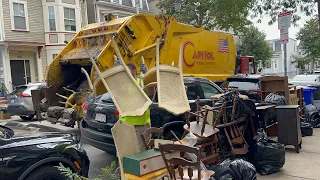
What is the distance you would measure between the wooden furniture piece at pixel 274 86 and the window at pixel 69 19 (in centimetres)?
1536

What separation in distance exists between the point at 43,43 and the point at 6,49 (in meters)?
2.41

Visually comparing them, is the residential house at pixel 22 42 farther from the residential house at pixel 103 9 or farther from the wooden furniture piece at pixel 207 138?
the wooden furniture piece at pixel 207 138

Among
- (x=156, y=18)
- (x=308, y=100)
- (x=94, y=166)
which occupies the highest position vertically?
(x=156, y=18)

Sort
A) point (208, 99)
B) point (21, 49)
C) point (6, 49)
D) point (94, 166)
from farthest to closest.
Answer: point (21, 49), point (6, 49), point (208, 99), point (94, 166)

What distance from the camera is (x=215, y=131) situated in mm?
4547

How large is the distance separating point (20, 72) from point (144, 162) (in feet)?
58.1

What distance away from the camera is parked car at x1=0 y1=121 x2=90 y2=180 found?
3.38 m

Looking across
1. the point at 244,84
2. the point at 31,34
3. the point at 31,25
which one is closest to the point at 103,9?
the point at 31,25

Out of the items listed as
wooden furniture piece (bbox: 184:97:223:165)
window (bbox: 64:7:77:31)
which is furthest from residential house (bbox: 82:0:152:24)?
wooden furniture piece (bbox: 184:97:223:165)

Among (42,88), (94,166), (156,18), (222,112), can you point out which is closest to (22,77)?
(42,88)

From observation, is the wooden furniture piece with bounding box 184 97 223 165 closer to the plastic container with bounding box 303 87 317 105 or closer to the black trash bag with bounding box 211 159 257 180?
the black trash bag with bounding box 211 159 257 180

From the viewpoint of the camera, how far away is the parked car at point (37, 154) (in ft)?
11.1

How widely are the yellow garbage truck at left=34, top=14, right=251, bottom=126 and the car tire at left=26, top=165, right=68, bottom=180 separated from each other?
3.51m

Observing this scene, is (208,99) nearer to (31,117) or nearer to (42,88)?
(42,88)
